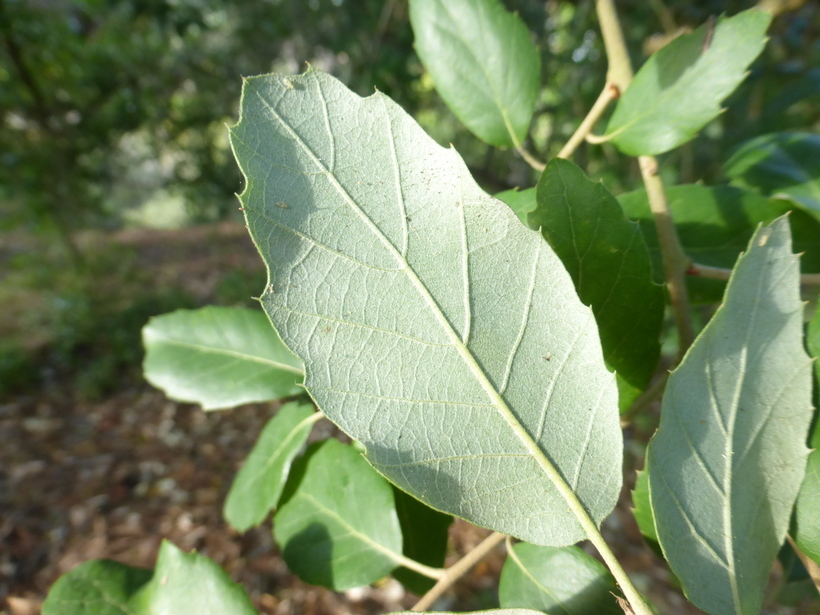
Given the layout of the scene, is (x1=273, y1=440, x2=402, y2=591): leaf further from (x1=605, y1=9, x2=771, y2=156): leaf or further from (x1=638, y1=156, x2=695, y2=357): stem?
(x1=605, y1=9, x2=771, y2=156): leaf

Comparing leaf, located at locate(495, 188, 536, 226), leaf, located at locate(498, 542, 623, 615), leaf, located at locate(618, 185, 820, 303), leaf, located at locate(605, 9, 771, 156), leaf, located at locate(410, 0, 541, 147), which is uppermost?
leaf, located at locate(410, 0, 541, 147)

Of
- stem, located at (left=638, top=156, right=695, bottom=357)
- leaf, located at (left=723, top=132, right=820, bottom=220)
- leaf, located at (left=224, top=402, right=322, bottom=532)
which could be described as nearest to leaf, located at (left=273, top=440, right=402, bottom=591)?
leaf, located at (left=224, top=402, right=322, bottom=532)

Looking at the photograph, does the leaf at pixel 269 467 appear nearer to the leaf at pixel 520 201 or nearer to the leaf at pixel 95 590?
the leaf at pixel 95 590

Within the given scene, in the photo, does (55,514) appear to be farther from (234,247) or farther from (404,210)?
(234,247)

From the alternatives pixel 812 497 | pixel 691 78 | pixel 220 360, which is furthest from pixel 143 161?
pixel 812 497

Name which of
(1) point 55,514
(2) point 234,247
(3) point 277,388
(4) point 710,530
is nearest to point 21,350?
(1) point 55,514

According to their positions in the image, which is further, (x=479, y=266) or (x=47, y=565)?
(x=47, y=565)
